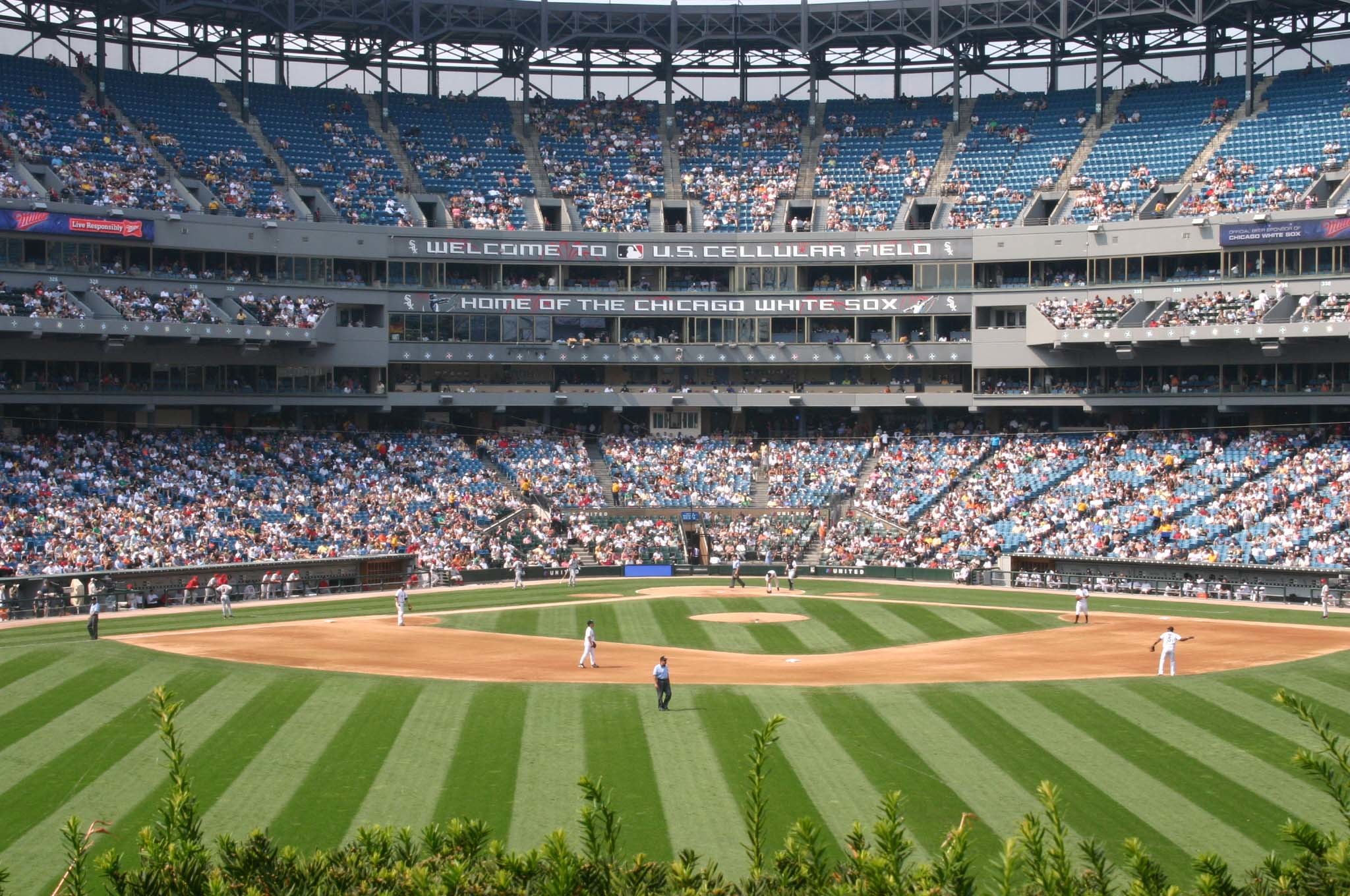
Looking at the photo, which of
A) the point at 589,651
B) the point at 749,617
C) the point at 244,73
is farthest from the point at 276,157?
the point at 589,651

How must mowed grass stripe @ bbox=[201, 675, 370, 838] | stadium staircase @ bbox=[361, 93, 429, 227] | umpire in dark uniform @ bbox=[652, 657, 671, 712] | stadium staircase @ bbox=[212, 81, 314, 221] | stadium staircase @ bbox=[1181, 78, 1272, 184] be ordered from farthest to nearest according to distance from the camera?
1. stadium staircase @ bbox=[361, 93, 429, 227]
2. stadium staircase @ bbox=[212, 81, 314, 221]
3. stadium staircase @ bbox=[1181, 78, 1272, 184]
4. umpire in dark uniform @ bbox=[652, 657, 671, 712]
5. mowed grass stripe @ bbox=[201, 675, 370, 838]

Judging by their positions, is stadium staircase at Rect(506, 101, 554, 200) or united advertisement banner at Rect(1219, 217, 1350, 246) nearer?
united advertisement banner at Rect(1219, 217, 1350, 246)

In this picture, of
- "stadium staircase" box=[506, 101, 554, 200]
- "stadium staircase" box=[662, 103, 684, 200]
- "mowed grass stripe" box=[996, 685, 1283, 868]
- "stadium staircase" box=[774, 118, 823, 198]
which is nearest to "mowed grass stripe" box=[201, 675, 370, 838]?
"mowed grass stripe" box=[996, 685, 1283, 868]

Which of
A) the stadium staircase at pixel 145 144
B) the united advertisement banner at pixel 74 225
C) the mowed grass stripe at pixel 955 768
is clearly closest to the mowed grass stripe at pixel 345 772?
the mowed grass stripe at pixel 955 768

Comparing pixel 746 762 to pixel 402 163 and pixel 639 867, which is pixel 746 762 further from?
pixel 402 163

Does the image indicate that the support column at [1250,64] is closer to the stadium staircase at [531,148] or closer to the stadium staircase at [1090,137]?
the stadium staircase at [1090,137]

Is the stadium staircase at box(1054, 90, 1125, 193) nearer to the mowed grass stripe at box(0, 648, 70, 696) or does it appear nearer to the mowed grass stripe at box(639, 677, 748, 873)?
the mowed grass stripe at box(639, 677, 748, 873)

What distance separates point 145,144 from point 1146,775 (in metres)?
65.4

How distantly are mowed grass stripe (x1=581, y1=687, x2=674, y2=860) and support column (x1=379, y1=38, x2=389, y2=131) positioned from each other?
58.4 m

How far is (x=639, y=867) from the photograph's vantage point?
10.4 m

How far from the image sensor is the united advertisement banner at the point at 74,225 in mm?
66062

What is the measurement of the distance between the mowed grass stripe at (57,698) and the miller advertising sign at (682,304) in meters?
43.5

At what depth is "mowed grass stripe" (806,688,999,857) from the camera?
24.5m

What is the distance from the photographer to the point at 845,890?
909cm
